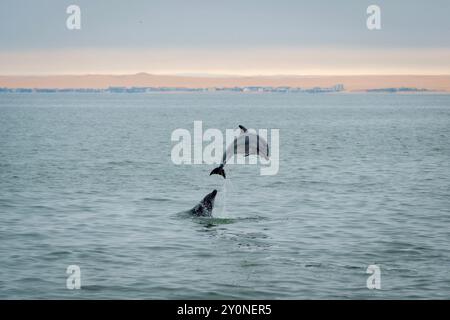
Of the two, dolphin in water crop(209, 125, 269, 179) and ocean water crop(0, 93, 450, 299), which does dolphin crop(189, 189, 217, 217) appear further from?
dolphin in water crop(209, 125, 269, 179)

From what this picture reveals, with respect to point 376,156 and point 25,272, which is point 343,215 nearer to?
point 25,272

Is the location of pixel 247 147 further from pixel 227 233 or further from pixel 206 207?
pixel 206 207

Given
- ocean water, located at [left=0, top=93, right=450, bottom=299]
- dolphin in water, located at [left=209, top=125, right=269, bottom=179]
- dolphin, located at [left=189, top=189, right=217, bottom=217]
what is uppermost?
dolphin in water, located at [left=209, top=125, right=269, bottom=179]

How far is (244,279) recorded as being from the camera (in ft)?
66.8

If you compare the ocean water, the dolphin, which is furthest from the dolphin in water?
the dolphin

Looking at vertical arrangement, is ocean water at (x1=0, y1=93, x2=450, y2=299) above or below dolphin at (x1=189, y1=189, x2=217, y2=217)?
below

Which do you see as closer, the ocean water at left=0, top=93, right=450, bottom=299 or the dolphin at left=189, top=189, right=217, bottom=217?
the ocean water at left=0, top=93, right=450, bottom=299

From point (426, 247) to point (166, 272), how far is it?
9449 millimetres

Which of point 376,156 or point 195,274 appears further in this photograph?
point 376,156

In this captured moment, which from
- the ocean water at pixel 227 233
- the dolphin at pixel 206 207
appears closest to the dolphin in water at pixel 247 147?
the ocean water at pixel 227 233

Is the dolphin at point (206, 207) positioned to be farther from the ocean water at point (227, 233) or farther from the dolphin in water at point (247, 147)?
the dolphin in water at point (247, 147)
